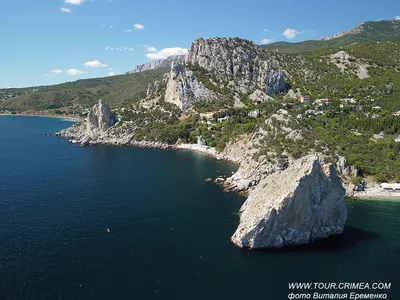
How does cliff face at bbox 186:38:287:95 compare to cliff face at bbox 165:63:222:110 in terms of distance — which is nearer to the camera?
cliff face at bbox 165:63:222:110

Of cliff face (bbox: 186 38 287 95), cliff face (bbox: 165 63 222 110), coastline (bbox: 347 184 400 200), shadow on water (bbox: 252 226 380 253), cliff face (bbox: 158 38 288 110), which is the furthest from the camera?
cliff face (bbox: 186 38 287 95)

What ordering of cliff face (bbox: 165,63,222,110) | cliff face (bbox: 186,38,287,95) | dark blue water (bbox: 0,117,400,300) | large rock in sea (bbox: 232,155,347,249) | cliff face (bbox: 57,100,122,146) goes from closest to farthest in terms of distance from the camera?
1. dark blue water (bbox: 0,117,400,300)
2. large rock in sea (bbox: 232,155,347,249)
3. cliff face (bbox: 57,100,122,146)
4. cliff face (bbox: 165,63,222,110)
5. cliff face (bbox: 186,38,287,95)

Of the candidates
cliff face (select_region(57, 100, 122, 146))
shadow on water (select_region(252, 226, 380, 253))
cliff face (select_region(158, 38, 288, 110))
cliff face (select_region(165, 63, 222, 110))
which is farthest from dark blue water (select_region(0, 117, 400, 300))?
cliff face (select_region(158, 38, 288, 110))

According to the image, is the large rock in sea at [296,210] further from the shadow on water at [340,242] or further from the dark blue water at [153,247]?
the dark blue water at [153,247]

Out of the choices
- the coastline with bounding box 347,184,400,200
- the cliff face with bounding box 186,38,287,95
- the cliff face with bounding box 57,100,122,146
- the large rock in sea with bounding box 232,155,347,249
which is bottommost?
the coastline with bounding box 347,184,400,200

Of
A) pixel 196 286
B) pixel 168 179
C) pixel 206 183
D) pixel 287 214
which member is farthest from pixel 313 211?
pixel 168 179

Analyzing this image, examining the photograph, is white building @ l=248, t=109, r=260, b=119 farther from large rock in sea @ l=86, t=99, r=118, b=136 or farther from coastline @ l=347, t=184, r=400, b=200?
coastline @ l=347, t=184, r=400, b=200

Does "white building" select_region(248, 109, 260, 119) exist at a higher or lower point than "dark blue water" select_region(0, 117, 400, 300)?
higher

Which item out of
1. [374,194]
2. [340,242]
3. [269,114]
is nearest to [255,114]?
[269,114]
